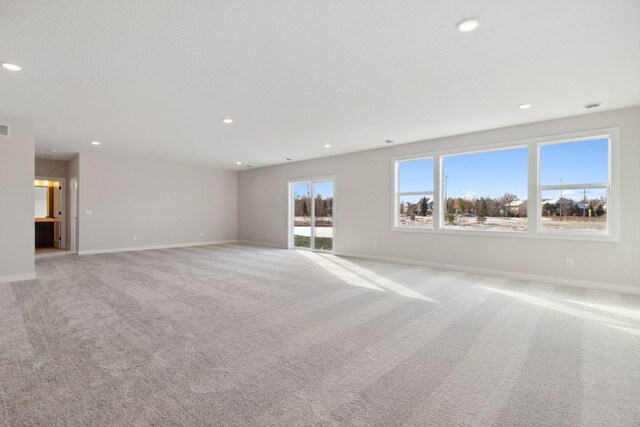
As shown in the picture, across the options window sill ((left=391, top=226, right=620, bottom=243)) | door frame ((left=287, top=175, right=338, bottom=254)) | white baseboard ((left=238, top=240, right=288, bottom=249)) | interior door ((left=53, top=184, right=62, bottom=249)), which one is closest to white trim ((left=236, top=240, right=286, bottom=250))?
white baseboard ((left=238, top=240, right=288, bottom=249))

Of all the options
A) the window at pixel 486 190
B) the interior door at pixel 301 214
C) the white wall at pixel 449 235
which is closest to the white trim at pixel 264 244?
the white wall at pixel 449 235

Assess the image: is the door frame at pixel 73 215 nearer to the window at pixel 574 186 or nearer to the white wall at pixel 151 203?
the white wall at pixel 151 203

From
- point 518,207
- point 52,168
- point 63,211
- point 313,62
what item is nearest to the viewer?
point 313,62

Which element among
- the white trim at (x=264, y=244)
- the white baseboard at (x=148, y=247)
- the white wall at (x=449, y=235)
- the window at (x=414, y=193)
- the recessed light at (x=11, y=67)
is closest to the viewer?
the recessed light at (x=11, y=67)

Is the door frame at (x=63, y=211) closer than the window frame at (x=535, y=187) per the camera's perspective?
No

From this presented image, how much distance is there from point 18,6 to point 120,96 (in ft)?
5.76

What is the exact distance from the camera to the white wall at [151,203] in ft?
25.6

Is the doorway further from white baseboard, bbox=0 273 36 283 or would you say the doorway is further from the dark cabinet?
the dark cabinet

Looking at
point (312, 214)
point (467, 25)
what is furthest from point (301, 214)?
point (467, 25)

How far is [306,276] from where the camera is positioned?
209 inches

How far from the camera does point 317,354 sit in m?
2.46

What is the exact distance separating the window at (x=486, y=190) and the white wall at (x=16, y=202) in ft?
23.9

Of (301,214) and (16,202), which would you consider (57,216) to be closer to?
(16,202)

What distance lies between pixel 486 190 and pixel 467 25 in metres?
3.98
